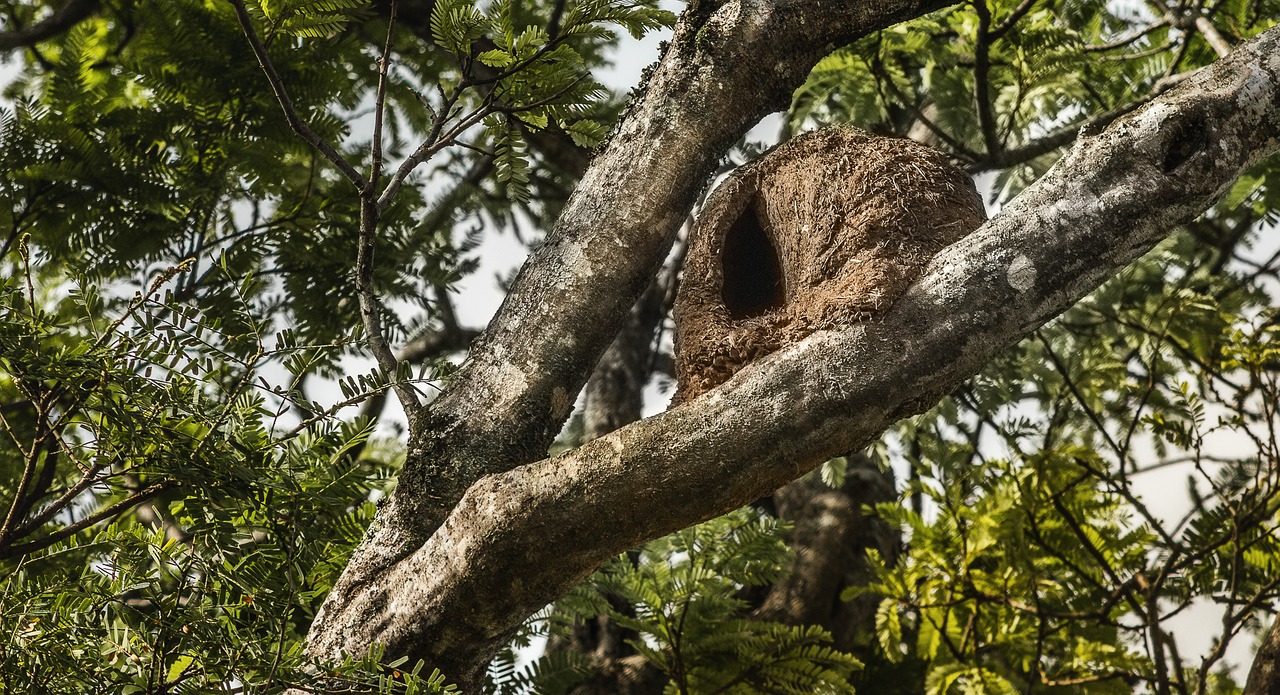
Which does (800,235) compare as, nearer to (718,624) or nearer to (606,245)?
(606,245)

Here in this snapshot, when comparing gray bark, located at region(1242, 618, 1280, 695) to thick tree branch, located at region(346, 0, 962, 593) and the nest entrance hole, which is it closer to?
the nest entrance hole

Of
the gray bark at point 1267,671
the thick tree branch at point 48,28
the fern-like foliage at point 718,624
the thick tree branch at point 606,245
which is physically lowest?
the gray bark at point 1267,671

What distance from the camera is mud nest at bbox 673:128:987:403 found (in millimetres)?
2848

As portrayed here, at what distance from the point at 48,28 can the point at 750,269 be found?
277 centimetres

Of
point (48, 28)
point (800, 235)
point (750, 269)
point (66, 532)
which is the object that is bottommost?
point (66, 532)

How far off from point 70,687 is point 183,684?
25 centimetres

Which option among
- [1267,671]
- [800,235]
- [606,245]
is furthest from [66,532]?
[1267,671]

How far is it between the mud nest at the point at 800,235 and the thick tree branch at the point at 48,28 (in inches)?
95.4

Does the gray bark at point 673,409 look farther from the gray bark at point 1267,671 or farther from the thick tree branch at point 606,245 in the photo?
the gray bark at point 1267,671

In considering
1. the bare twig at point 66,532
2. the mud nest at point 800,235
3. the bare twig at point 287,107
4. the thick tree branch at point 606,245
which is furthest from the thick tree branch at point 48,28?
the mud nest at point 800,235

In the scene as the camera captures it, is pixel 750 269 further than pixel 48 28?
No

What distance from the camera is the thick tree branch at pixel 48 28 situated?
3.65 meters

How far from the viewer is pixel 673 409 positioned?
2.37m

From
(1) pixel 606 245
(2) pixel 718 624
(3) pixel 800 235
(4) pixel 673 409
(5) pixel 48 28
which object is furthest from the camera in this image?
(5) pixel 48 28
